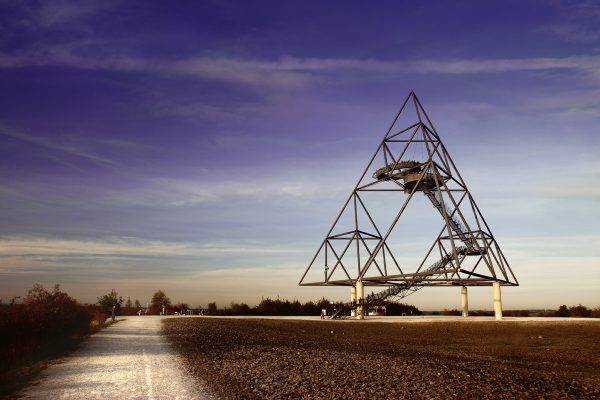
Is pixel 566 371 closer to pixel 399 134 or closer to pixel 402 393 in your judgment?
pixel 402 393

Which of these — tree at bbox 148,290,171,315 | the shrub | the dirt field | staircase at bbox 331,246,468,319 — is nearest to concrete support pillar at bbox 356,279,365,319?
staircase at bbox 331,246,468,319

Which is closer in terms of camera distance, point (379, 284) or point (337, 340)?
point (337, 340)

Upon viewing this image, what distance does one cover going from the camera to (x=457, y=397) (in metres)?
9.66

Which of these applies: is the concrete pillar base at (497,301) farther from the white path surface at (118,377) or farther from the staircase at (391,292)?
the white path surface at (118,377)

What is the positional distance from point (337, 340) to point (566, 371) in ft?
33.5

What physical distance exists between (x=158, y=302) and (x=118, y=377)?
75.2 metres

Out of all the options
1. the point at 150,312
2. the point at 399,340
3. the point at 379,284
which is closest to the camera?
the point at 399,340

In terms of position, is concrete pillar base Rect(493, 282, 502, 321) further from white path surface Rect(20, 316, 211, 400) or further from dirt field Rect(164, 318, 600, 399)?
white path surface Rect(20, 316, 211, 400)

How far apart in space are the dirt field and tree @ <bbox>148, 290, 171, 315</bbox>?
202 ft

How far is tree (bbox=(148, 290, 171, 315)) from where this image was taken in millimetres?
79412

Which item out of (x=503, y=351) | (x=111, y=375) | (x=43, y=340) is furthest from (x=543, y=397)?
(x=43, y=340)

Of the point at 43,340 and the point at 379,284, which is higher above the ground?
the point at 379,284

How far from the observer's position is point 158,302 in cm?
8312

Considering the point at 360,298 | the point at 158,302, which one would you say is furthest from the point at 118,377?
the point at 158,302
